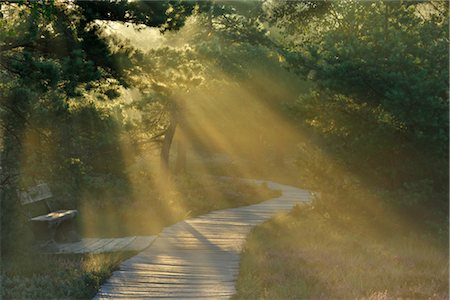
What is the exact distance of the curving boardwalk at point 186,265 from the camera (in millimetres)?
9453

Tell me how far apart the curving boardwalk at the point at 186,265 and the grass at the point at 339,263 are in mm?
388

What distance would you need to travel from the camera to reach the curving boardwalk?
31.0 feet

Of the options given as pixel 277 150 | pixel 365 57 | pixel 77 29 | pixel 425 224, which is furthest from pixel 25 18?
pixel 277 150

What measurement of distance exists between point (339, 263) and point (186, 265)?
314 centimetres

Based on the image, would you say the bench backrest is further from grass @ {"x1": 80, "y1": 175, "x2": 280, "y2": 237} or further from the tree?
grass @ {"x1": 80, "y1": 175, "x2": 280, "y2": 237}

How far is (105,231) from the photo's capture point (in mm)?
15938

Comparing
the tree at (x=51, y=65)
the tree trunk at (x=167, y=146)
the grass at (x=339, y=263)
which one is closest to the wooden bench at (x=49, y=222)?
the tree at (x=51, y=65)

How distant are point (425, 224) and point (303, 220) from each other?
174 inches

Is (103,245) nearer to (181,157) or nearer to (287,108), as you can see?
(287,108)

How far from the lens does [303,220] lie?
724 inches

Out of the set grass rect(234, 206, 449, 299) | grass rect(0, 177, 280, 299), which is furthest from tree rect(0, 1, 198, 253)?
grass rect(234, 206, 449, 299)

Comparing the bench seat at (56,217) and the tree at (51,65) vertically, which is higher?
the tree at (51,65)

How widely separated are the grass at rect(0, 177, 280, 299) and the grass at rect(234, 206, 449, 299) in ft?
8.95

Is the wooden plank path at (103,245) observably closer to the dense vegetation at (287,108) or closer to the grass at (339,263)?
the dense vegetation at (287,108)
